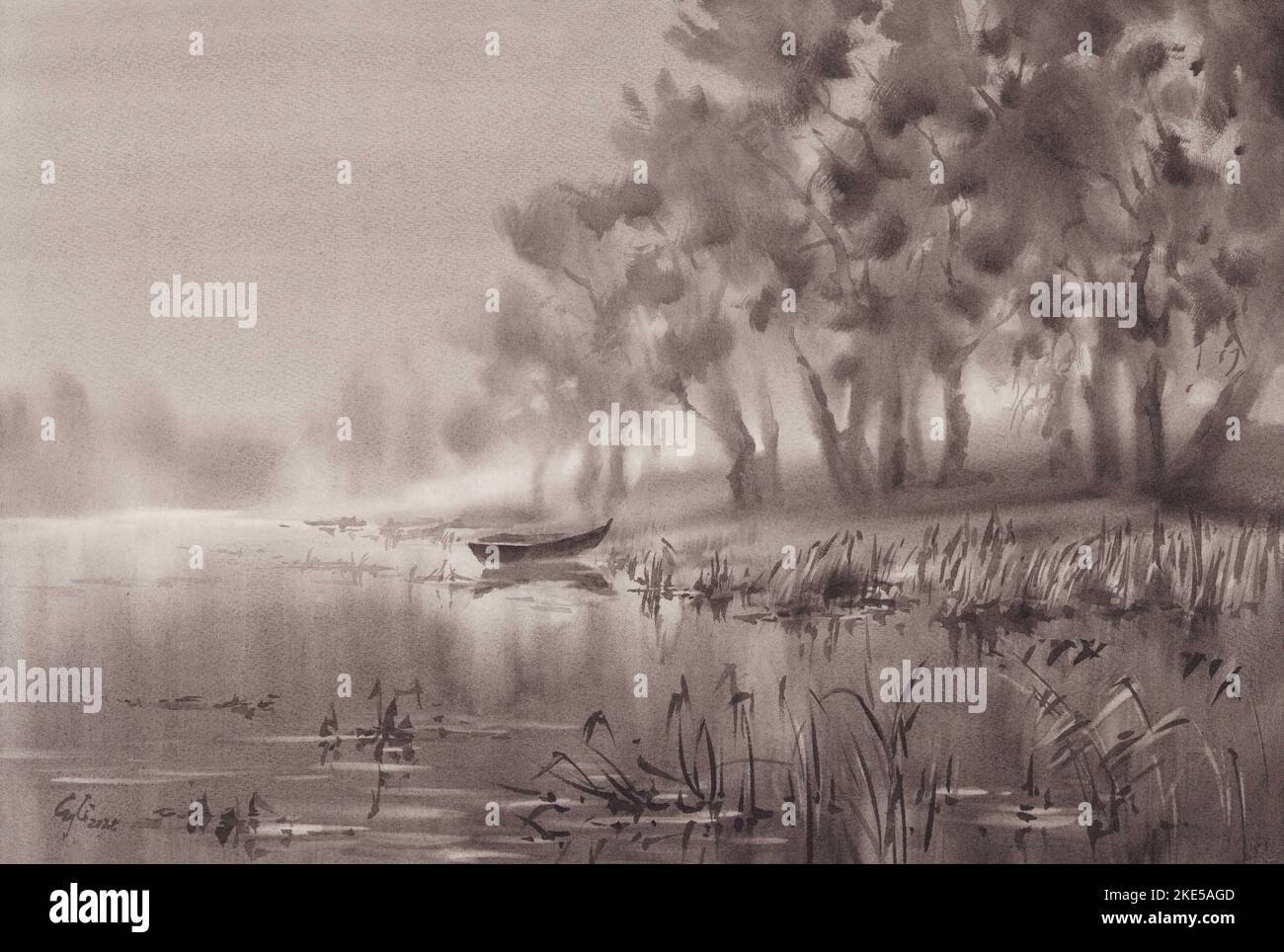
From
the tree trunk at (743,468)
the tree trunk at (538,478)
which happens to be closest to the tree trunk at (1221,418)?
the tree trunk at (743,468)

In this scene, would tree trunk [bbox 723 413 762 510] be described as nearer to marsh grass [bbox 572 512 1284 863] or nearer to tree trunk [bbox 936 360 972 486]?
marsh grass [bbox 572 512 1284 863]

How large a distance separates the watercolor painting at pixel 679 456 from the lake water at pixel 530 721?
1 centimetres

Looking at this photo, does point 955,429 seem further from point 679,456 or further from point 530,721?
point 530,721

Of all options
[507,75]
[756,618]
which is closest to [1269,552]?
[756,618]

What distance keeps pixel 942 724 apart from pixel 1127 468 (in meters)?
0.90

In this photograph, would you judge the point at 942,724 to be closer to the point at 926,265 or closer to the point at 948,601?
the point at 948,601

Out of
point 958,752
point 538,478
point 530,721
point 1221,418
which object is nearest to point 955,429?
point 1221,418

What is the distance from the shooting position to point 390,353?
9.74 ft

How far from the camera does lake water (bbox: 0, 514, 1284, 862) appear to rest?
293cm

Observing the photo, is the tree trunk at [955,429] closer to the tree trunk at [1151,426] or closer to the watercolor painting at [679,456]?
the watercolor painting at [679,456]
